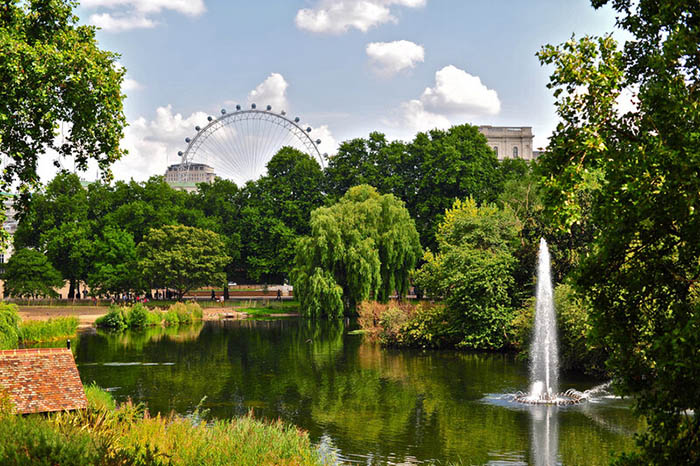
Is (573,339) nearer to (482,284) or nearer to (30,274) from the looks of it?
(482,284)

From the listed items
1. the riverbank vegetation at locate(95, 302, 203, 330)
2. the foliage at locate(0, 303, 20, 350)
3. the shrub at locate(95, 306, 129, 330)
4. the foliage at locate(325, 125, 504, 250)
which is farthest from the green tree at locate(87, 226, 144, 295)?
the foliage at locate(0, 303, 20, 350)

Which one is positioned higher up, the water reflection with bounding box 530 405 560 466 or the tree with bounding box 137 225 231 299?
the tree with bounding box 137 225 231 299

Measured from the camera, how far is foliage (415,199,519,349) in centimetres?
3538

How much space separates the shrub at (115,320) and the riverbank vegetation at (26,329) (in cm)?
532

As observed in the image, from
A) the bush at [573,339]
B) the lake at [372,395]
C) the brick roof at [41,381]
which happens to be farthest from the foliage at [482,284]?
the brick roof at [41,381]

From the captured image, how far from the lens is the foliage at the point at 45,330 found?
38.3m

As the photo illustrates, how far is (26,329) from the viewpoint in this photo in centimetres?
3838

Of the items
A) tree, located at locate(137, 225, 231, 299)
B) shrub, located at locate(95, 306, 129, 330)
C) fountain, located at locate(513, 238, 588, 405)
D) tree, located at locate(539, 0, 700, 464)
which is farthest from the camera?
tree, located at locate(137, 225, 231, 299)

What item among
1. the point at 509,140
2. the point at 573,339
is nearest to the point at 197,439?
the point at 573,339

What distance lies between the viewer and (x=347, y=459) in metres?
16.2

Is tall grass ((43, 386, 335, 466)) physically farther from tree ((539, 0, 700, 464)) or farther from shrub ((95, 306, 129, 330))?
shrub ((95, 306, 129, 330))

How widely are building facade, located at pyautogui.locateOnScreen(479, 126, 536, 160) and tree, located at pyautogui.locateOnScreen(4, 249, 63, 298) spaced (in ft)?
283

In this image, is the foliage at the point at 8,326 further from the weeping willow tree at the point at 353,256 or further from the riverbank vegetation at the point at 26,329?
the weeping willow tree at the point at 353,256

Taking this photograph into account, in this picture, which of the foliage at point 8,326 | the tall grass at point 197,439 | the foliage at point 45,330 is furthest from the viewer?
the foliage at point 45,330
